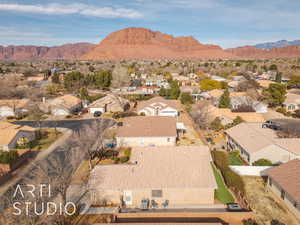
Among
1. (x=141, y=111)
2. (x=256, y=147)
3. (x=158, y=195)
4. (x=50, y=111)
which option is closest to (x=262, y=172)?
(x=256, y=147)

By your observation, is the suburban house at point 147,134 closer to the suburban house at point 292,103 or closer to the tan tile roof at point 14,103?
the tan tile roof at point 14,103

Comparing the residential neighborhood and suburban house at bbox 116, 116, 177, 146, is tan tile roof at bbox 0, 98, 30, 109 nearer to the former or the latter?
the residential neighborhood

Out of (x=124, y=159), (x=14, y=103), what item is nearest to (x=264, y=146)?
(x=124, y=159)

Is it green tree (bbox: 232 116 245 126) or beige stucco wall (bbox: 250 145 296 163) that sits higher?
green tree (bbox: 232 116 245 126)

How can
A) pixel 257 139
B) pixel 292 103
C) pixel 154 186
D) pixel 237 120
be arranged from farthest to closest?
pixel 292 103, pixel 237 120, pixel 257 139, pixel 154 186

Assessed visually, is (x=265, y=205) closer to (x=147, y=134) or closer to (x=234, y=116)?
(x=147, y=134)

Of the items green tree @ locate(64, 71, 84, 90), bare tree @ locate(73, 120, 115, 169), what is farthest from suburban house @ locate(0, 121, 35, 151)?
green tree @ locate(64, 71, 84, 90)

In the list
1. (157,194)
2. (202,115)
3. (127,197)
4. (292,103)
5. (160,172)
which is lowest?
(127,197)
